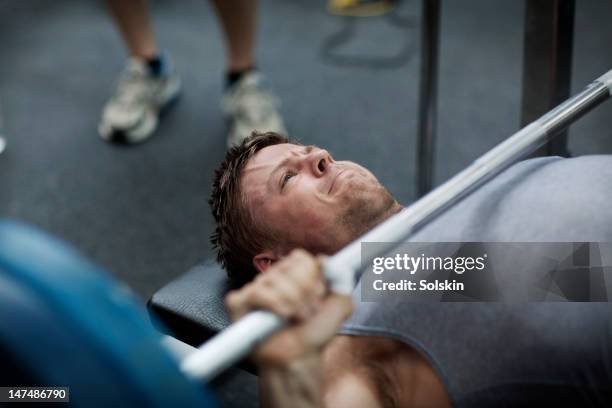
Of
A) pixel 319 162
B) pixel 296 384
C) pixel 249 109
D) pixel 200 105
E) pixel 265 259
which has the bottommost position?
pixel 296 384

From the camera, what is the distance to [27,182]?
208cm

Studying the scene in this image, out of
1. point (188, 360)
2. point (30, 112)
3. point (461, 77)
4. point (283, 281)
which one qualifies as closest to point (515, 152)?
point (283, 281)

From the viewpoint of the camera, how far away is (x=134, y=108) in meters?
2.22

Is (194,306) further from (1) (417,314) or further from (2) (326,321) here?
(2) (326,321)

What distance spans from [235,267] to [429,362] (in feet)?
1.36

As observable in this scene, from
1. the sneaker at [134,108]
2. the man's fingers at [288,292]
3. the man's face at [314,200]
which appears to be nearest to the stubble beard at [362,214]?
the man's face at [314,200]

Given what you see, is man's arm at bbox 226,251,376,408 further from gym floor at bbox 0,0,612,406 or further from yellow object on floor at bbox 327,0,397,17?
yellow object on floor at bbox 327,0,397,17

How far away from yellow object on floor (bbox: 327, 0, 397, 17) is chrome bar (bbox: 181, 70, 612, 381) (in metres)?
1.83

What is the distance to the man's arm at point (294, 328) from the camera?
0.63 meters

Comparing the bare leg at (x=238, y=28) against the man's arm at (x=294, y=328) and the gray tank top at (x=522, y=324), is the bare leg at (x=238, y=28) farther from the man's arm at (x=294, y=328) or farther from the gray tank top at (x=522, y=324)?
the man's arm at (x=294, y=328)

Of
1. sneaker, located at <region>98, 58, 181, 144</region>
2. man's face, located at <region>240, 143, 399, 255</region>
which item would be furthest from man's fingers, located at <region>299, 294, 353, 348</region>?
sneaker, located at <region>98, 58, 181, 144</region>

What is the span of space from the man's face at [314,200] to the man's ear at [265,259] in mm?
17

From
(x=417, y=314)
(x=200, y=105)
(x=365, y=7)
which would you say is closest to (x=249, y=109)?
(x=200, y=105)

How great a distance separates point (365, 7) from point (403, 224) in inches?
86.7
